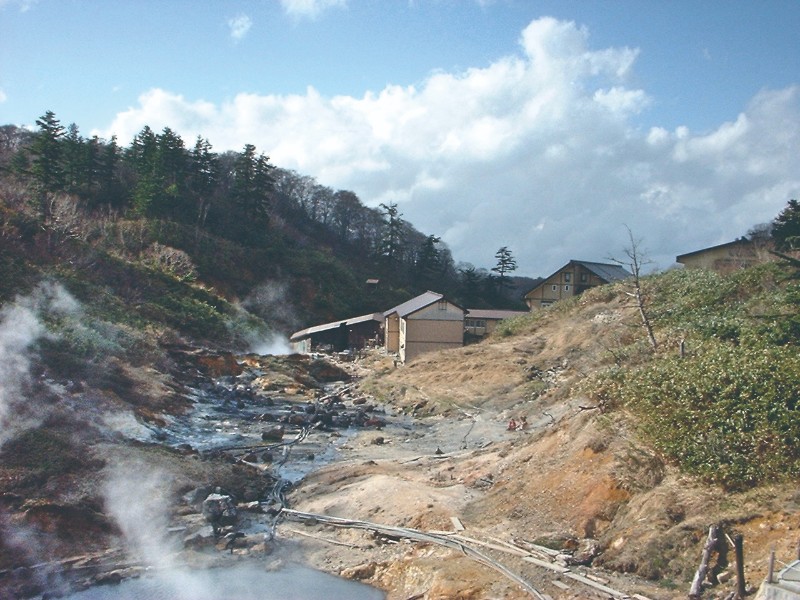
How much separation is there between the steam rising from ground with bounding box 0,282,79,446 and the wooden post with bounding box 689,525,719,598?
13211mm

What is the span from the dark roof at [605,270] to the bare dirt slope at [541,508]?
27.4 metres

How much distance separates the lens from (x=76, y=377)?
20297mm

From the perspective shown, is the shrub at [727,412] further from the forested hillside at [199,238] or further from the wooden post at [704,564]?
the forested hillside at [199,238]

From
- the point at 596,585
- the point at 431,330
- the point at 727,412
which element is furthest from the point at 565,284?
the point at 596,585

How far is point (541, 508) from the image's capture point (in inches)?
462

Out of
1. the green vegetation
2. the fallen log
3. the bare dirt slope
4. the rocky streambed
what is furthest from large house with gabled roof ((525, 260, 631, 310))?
the fallen log

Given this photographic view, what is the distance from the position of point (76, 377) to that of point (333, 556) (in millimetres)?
12480

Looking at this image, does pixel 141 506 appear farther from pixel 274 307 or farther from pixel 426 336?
pixel 274 307

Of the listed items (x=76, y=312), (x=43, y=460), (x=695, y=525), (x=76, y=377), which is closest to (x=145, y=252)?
(x=76, y=312)

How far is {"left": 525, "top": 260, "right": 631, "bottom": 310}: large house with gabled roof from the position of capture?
4697 centimetres

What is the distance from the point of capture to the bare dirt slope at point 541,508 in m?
8.99

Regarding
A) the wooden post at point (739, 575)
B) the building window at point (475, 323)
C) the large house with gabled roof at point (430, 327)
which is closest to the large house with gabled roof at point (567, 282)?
the building window at point (475, 323)

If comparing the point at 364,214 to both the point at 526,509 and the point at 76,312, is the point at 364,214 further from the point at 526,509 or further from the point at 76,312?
the point at 526,509

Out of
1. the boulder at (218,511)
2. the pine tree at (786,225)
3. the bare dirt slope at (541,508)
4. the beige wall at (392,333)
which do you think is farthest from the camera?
the beige wall at (392,333)
